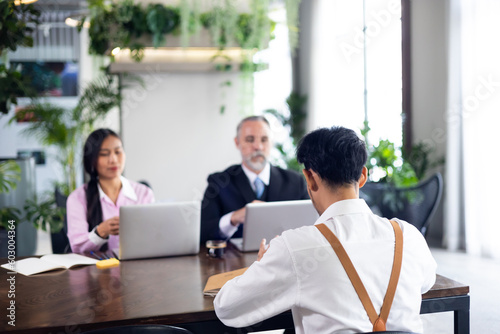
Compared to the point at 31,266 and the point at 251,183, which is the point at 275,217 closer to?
the point at 251,183

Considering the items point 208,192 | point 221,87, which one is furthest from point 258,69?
point 208,192

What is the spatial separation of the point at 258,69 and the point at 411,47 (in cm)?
181

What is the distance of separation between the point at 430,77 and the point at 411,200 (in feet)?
7.97

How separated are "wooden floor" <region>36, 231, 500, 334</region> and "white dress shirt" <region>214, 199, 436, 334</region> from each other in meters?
2.02

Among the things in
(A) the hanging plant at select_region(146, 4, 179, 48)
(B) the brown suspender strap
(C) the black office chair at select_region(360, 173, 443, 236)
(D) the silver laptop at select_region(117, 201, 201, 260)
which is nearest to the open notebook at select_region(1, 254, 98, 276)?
(D) the silver laptop at select_region(117, 201, 201, 260)

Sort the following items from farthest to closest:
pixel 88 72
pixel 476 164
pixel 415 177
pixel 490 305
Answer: pixel 88 72, pixel 415 177, pixel 476 164, pixel 490 305

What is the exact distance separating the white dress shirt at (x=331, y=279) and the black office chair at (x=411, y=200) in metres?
2.56

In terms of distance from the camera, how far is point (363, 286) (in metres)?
1.49

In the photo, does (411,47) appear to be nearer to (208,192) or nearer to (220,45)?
(220,45)

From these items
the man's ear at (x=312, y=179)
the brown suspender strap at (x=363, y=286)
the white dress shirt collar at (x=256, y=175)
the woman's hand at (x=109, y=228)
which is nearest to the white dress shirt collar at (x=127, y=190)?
the woman's hand at (x=109, y=228)

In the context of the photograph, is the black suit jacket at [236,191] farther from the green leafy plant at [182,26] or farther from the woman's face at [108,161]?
the green leafy plant at [182,26]

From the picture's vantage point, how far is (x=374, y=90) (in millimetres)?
6750

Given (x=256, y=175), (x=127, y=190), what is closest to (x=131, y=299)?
(x=127, y=190)

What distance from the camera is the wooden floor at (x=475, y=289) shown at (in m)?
3.53
